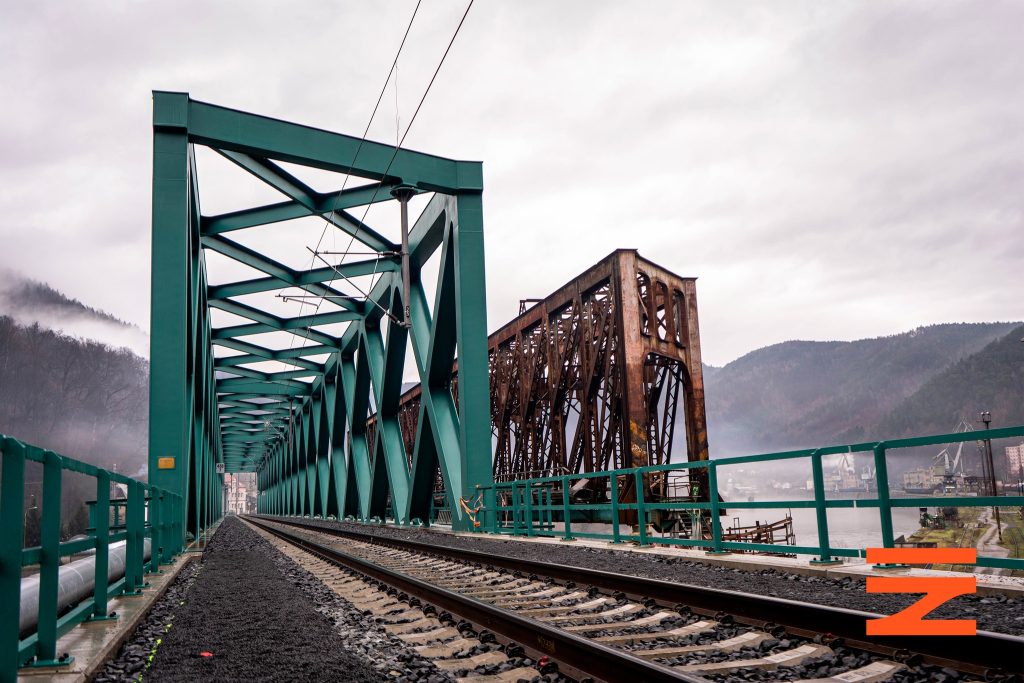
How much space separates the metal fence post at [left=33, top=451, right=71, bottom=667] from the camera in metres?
4.17

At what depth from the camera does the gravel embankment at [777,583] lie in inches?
192

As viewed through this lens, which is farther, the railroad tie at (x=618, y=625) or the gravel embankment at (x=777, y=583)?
the railroad tie at (x=618, y=625)

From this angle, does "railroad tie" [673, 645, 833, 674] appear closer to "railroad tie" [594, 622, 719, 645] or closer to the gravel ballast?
"railroad tie" [594, 622, 719, 645]

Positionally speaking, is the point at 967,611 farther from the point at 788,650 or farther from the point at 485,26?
the point at 485,26

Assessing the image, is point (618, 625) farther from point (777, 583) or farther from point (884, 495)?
point (884, 495)

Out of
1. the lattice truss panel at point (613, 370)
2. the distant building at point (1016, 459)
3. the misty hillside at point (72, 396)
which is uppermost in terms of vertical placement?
the misty hillside at point (72, 396)

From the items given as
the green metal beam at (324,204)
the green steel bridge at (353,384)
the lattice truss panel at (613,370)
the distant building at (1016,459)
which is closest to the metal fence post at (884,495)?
the green steel bridge at (353,384)

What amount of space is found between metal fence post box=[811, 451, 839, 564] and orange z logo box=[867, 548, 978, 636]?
1354mm

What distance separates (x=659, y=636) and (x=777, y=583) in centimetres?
241

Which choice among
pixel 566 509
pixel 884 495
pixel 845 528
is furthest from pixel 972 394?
pixel 884 495

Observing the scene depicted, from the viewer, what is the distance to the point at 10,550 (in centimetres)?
351

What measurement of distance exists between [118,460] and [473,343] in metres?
150

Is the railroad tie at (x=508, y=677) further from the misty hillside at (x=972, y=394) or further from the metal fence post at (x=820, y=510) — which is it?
the misty hillside at (x=972, y=394)

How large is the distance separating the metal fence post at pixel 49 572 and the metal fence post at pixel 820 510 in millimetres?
5927
